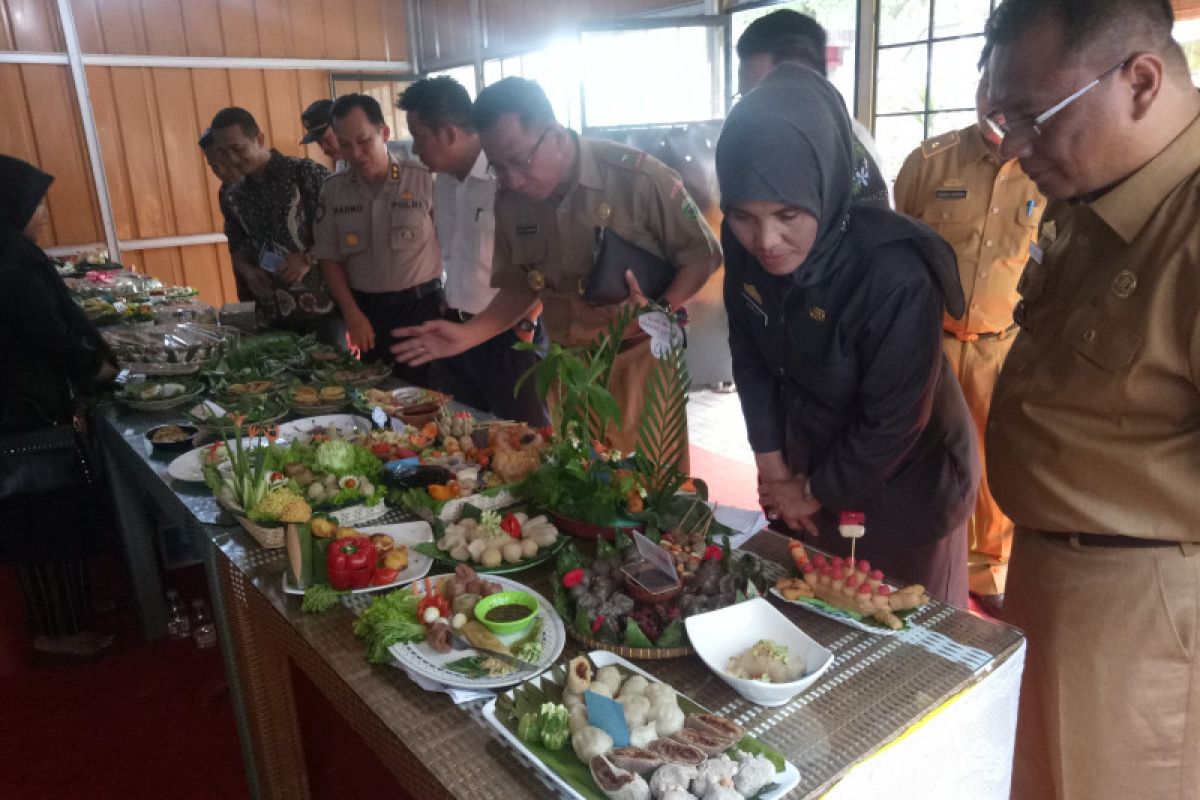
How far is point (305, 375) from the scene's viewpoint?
2.88 m

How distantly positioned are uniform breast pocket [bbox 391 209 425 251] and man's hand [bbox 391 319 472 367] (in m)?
0.96

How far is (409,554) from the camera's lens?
5.14 ft

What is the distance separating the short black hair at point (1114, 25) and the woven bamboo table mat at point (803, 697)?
0.86m

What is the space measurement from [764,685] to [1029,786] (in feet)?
2.58

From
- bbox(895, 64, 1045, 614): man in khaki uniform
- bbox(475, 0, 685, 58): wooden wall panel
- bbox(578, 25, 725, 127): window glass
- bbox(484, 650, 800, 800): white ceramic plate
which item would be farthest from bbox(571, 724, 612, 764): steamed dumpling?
bbox(475, 0, 685, 58): wooden wall panel

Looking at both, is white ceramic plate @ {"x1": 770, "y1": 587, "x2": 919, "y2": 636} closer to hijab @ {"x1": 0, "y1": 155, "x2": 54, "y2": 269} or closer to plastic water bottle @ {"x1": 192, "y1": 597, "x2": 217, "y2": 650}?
plastic water bottle @ {"x1": 192, "y1": 597, "x2": 217, "y2": 650}

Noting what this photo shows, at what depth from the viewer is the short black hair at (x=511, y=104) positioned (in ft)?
7.73

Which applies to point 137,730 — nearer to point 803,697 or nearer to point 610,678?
point 610,678

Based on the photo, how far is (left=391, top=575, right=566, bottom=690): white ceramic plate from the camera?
3.82 feet

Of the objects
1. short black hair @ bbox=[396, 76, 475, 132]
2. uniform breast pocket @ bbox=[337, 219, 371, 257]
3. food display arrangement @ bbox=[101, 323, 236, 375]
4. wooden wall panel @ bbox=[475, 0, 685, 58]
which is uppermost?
wooden wall panel @ bbox=[475, 0, 685, 58]

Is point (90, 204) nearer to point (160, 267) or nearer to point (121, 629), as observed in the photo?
point (160, 267)

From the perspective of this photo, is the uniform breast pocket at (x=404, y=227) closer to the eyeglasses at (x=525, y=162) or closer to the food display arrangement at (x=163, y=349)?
the food display arrangement at (x=163, y=349)

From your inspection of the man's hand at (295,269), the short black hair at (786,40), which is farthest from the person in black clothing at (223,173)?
the short black hair at (786,40)

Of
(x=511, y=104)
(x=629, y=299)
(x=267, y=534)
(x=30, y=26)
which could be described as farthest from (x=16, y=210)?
(x=30, y=26)
